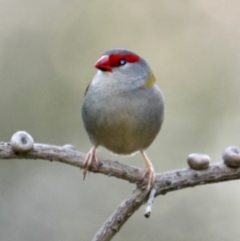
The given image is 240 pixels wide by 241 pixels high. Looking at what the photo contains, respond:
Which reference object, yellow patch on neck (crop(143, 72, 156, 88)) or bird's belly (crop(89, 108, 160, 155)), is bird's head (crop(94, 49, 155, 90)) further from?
bird's belly (crop(89, 108, 160, 155))

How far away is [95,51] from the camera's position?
15.7 feet

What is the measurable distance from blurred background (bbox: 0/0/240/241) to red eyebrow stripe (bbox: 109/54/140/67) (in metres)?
1.90

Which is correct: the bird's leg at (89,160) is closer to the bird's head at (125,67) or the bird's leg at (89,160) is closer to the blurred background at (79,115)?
the bird's head at (125,67)

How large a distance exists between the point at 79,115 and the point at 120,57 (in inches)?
85.9

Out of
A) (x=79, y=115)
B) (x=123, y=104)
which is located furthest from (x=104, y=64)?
(x=79, y=115)

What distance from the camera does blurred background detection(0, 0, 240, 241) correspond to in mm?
4379

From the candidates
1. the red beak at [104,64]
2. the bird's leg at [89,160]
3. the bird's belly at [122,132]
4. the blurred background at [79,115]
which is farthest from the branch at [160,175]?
the blurred background at [79,115]

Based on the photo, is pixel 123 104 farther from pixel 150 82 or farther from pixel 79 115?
pixel 79 115

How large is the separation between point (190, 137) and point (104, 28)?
1243mm

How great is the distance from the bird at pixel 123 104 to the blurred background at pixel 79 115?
1.81 m

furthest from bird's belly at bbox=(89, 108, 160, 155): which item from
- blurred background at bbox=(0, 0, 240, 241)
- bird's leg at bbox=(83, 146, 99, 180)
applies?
blurred background at bbox=(0, 0, 240, 241)

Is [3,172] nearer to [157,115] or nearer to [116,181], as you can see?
[116,181]

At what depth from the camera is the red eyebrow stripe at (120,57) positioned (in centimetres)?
243

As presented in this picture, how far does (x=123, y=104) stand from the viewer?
2.44m
